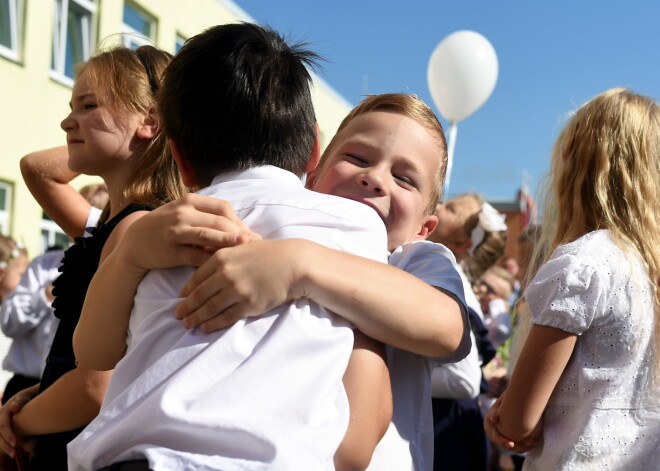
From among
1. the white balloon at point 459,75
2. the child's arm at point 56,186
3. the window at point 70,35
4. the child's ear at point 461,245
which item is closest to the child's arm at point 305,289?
the child's arm at point 56,186

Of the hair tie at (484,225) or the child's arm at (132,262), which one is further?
the hair tie at (484,225)

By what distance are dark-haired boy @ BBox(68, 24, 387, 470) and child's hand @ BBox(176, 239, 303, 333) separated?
3cm

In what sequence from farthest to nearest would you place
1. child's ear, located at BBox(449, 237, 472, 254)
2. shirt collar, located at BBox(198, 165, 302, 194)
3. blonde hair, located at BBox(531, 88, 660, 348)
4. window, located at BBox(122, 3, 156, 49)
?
1. window, located at BBox(122, 3, 156, 49)
2. child's ear, located at BBox(449, 237, 472, 254)
3. blonde hair, located at BBox(531, 88, 660, 348)
4. shirt collar, located at BBox(198, 165, 302, 194)

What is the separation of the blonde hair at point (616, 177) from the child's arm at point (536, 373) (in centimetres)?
36

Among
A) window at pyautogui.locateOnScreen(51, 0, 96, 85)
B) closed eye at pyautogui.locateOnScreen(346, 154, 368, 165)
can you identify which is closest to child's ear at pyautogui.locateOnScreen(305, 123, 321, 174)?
closed eye at pyautogui.locateOnScreen(346, 154, 368, 165)

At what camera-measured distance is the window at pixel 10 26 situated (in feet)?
39.1

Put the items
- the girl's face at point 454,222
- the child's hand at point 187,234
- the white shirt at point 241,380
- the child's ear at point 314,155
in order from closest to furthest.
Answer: the white shirt at point 241,380 < the child's hand at point 187,234 < the child's ear at point 314,155 < the girl's face at point 454,222

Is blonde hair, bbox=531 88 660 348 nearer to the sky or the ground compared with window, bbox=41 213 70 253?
nearer to the sky

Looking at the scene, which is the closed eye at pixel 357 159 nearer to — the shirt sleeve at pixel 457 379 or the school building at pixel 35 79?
the shirt sleeve at pixel 457 379

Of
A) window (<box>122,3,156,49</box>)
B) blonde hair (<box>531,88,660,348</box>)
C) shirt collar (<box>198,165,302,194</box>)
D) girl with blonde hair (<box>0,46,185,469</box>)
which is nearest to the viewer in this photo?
shirt collar (<box>198,165,302,194</box>)

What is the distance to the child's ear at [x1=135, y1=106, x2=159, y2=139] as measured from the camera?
2086mm

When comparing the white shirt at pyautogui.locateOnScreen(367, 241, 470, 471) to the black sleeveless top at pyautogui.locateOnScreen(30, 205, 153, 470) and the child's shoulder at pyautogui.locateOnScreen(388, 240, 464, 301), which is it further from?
the black sleeveless top at pyautogui.locateOnScreen(30, 205, 153, 470)

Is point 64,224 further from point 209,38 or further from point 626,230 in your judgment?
point 626,230

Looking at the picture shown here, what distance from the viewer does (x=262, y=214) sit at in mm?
1307
